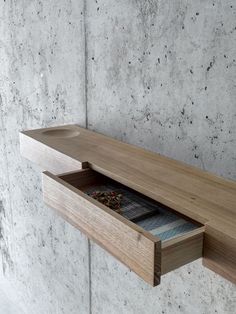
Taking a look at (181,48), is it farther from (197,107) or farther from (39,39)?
(39,39)

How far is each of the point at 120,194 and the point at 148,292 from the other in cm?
49

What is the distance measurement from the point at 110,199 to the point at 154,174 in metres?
0.13

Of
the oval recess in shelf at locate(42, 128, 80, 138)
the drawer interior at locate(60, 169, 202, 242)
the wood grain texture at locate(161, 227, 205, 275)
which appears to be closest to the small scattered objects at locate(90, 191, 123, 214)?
the drawer interior at locate(60, 169, 202, 242)

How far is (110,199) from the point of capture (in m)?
1.05

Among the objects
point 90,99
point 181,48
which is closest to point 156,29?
point 181,48

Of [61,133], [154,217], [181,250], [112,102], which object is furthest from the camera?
[61,133]

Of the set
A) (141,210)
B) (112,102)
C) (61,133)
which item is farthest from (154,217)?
(61,133)

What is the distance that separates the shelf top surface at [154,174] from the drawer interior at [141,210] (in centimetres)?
5

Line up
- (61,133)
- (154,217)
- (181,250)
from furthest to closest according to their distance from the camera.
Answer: (61,133) < (154,217) < (181,250)

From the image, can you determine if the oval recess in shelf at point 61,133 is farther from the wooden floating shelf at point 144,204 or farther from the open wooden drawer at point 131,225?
the open wooden drawer at point 131,225

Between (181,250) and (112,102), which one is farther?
(112,102)

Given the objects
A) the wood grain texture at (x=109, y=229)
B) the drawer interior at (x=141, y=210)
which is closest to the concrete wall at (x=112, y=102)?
the drawer interior at (x=141, y=210)

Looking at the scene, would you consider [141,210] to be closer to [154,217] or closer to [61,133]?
[154,217]

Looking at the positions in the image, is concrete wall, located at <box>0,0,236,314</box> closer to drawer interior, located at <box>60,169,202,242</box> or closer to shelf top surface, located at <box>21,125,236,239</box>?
shelf top surface, located at <box>21,125,236,239</box>
